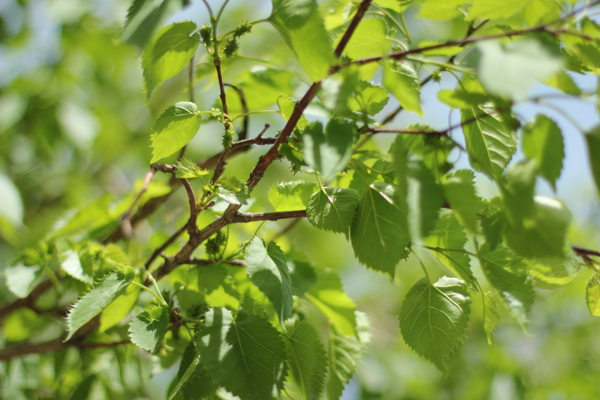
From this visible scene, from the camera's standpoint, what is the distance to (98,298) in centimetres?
53

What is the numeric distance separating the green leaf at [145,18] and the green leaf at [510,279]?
1.22 feet

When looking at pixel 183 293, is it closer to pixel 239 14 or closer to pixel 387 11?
pixel 387 11

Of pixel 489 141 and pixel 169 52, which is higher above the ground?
pixel 169 52

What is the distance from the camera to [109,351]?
83cm

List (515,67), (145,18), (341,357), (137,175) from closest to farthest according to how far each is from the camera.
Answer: (515,67), (145,18), (341,357), (137,175)

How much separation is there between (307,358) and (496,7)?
Result: 418mm

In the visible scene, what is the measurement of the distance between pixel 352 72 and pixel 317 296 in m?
0.40

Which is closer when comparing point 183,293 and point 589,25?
point 589,25

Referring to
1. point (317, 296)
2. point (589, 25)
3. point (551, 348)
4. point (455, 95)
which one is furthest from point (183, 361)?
point (551, 348)

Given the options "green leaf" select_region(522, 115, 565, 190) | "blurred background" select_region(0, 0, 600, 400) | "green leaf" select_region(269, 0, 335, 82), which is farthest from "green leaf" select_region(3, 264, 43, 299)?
"green leaf" select_region(522, 115, 565, 190)

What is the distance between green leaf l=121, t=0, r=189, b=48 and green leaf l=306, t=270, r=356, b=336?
1.35ft

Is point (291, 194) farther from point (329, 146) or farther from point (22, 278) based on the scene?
point (22, 278)

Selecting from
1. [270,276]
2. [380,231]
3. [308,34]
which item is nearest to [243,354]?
[270,276]

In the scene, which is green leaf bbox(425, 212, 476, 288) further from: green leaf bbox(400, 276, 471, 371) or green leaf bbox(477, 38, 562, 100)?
green leaf bbox(477, 38, 562, 100)
